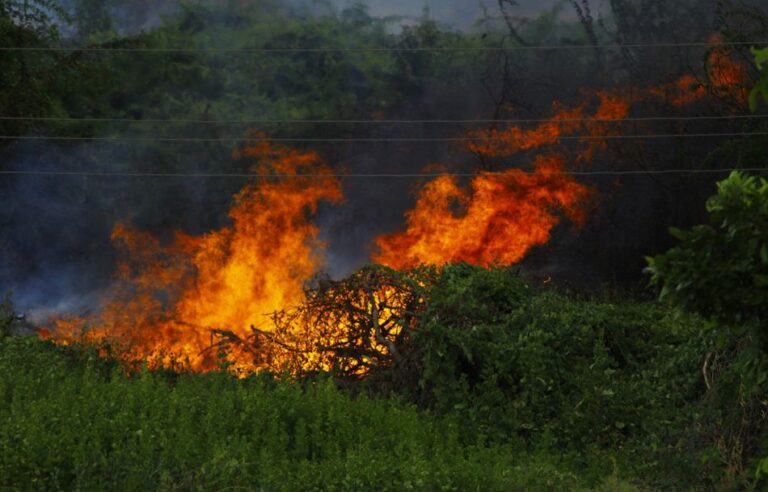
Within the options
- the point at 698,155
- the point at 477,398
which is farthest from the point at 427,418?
the point at 698,155

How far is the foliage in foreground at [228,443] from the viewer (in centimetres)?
1070

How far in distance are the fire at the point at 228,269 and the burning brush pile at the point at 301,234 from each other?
3 cm

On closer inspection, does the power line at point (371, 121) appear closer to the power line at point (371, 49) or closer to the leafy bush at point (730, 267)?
the power line at point (371, 49)

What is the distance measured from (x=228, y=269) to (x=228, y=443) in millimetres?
12113

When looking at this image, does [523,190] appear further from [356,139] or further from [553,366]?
[553,366]

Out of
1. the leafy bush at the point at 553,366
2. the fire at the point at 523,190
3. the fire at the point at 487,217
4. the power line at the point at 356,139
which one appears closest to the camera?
the leafy bush at the point at 553,366

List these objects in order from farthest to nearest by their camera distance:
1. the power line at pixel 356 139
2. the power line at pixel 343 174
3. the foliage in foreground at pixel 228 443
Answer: the power line at pixel 356 139
the power line at pixel 343 174
the foliage in foreground at pixel 228 443

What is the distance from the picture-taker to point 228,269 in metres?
24.2

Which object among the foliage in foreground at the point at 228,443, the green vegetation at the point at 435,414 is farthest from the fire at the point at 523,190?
the foliage in foreground at the point at 228,443

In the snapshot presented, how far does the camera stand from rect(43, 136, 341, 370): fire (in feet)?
75.7

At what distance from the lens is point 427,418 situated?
14.8 m

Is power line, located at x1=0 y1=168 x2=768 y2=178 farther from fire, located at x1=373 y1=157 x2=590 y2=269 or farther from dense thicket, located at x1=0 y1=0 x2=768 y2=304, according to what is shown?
fire, located at x1=373 y1=157 x2=590 y2=269

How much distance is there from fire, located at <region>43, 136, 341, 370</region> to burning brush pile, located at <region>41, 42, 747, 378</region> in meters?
0.03

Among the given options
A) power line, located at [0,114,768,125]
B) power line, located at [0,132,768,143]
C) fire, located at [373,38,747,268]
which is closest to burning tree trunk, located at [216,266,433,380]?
fire, located at [373,38,747,268]
